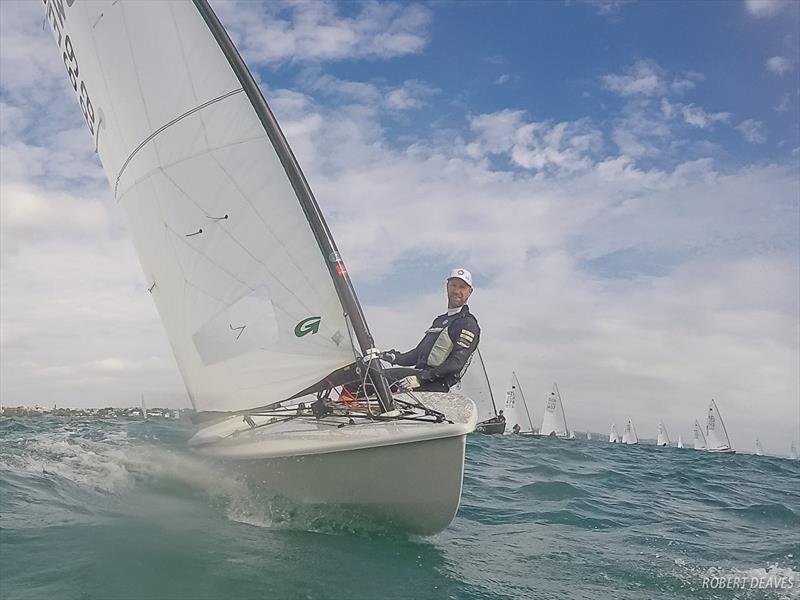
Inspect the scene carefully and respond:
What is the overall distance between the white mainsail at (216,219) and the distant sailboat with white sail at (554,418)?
4254 centimetres

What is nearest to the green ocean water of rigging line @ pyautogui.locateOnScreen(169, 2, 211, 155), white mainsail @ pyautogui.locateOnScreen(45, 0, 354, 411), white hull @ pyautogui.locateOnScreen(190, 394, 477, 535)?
white hull @ pyautogui.locateOnScreen(190, 394, 477, 535)

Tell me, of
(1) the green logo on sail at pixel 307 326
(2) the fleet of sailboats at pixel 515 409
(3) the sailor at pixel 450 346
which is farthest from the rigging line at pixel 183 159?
(2) the fleet of sailboats at pixel 515 409

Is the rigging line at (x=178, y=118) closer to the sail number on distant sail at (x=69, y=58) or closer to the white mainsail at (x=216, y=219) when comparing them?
the white mainsail at (x=216, y=219)

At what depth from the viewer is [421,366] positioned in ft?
19.8

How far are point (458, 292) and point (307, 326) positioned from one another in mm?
1592

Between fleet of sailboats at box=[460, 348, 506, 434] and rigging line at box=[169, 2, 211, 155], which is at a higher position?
rigging line at box=[169, 2, 211, 155]

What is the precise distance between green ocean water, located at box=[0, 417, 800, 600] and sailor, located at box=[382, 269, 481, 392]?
4.18 feet

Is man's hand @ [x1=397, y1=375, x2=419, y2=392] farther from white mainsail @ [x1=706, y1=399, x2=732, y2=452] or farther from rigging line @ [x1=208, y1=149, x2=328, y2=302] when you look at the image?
white mainsail @ [x1=706, y1=399, x2=732, y2=452]

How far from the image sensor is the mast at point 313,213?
5.09 m

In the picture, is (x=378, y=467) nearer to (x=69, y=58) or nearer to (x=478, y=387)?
(x=478, y=387)

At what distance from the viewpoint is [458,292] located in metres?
6.08

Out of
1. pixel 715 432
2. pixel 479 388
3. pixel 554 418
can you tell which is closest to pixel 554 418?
pixel 554 418

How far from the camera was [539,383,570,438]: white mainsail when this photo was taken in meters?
45.8

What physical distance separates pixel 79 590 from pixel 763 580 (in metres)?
4.17
